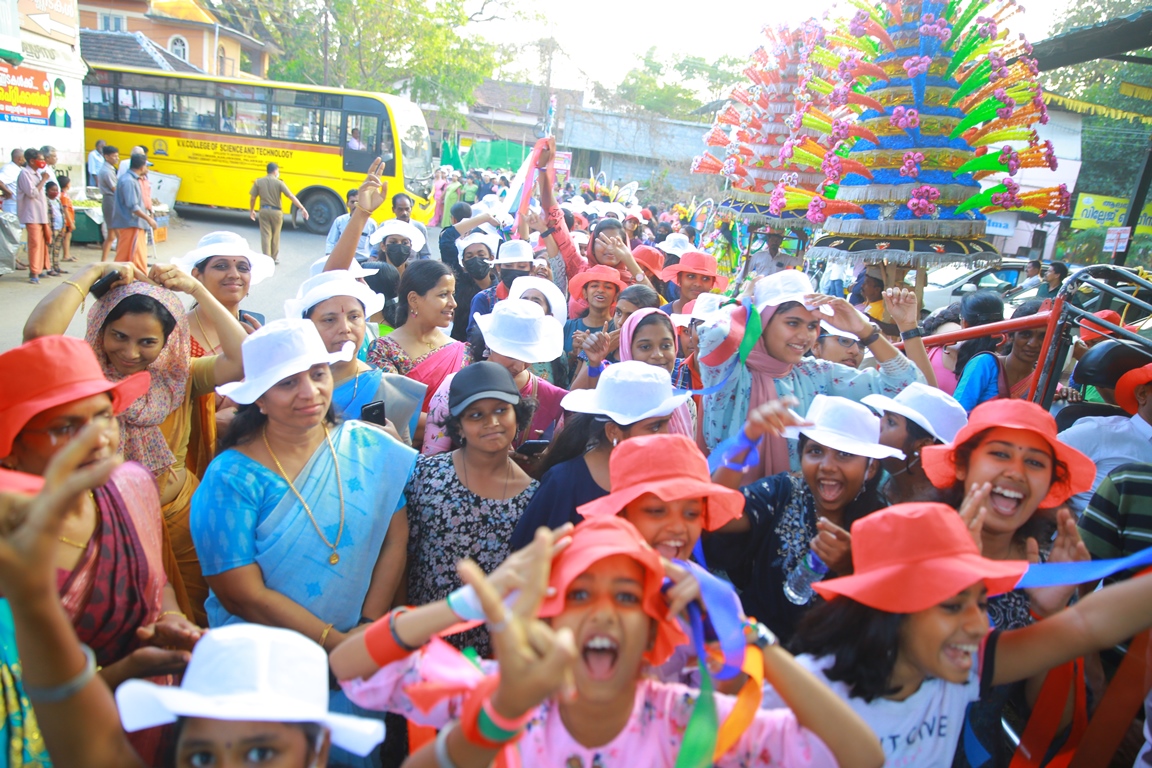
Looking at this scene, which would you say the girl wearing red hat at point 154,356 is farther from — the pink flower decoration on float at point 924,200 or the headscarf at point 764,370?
the pink flower decoration on float at point 924,200

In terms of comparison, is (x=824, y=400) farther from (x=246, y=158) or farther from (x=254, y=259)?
(x=246, y=158)

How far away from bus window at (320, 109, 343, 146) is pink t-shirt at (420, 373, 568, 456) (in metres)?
16.7

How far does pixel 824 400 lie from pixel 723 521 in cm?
76

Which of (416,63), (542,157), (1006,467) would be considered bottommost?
(1006,467)

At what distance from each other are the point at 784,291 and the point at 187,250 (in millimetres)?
14279

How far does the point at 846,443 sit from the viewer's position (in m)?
2.50

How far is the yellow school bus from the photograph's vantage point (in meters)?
17.8

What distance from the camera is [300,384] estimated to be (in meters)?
2.45

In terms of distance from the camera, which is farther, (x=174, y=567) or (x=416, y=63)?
(x=416, y=63)

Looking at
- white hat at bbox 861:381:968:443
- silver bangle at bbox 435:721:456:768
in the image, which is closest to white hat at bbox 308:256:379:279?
white hat at bbox 861:381:968:443

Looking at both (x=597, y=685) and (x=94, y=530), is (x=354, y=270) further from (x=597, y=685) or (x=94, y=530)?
(x=597, y=685)

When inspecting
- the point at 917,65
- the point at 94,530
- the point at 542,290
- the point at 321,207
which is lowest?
the point at 321,207

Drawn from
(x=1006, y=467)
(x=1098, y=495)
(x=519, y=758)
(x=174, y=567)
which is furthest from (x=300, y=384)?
(x=1098, y=495)

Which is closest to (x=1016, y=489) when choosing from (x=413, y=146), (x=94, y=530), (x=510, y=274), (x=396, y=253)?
(x=94, y=530)
